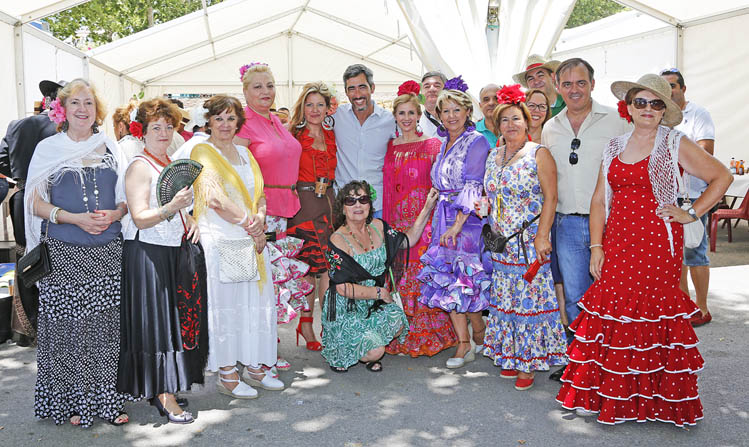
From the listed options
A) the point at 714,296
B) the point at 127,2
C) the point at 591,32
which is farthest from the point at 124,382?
the point at 127,2

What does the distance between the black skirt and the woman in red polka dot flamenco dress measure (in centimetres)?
248

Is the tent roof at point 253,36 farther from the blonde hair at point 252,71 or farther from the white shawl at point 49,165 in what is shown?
the white shawl at point 49,165

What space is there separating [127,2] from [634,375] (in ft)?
96.3

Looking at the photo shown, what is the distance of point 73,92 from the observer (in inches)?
140

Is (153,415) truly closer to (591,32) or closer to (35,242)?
(35,242)

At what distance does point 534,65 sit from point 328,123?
2049 mm

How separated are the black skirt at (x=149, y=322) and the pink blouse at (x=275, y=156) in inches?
46.5

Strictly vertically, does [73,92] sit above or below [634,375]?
above

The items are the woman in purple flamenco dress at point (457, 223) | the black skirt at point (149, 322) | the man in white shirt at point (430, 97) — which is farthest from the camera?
the man in white shirt at point (430, 97)

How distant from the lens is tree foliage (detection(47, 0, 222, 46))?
2605 centimetres

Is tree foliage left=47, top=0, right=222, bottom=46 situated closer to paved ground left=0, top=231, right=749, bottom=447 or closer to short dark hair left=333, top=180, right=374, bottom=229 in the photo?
short dark hair left=333, top=180, right=374, bottom=229

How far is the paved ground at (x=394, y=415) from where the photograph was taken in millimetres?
3475

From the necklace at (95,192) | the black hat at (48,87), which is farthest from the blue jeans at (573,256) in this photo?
the black hat at (48,87)

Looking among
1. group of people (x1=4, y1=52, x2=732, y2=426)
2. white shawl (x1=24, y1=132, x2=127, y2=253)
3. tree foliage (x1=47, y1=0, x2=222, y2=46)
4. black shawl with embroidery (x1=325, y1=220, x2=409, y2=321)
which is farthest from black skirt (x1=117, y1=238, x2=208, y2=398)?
tree foliage (x1=47, y1=0, x2=222, y2=46)
